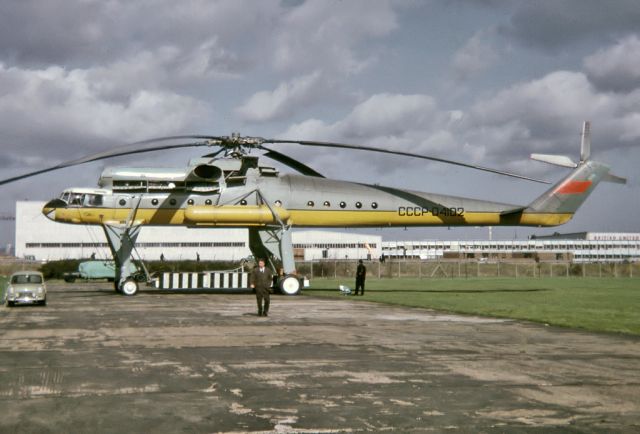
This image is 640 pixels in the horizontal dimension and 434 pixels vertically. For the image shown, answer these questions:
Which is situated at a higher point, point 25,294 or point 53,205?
point 53,205

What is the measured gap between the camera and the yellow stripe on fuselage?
36.7m

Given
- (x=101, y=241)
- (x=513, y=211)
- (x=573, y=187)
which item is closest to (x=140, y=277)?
(x=513, y=211)

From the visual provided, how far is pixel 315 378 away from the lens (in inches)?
420

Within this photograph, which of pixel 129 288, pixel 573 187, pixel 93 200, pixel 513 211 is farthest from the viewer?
pixel 573 187

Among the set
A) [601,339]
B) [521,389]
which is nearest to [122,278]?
[601,339]

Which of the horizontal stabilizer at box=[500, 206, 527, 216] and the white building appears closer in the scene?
the horizontal stabilizer at box=[500, 206, 527, 216]

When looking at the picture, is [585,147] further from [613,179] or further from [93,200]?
[93,200]

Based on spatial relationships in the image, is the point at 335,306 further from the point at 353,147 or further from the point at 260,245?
the point at 260,245

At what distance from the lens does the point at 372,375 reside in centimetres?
1094

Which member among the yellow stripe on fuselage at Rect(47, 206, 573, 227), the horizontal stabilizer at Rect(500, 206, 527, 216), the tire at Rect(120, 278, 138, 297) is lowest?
the tire at Rect(120, 278, 138, 297)

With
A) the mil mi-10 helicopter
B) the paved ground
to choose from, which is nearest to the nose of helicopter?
the mil mi-10 helicopter

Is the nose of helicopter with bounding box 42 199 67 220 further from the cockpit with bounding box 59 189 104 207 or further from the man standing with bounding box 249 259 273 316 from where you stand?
the man standing with bounding box 249 259 273 316

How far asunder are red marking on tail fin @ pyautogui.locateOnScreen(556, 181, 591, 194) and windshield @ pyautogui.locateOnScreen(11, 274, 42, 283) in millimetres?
28144

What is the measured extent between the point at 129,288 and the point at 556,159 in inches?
958
